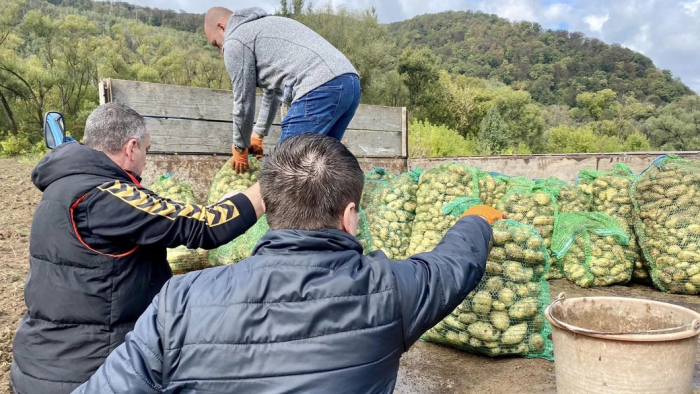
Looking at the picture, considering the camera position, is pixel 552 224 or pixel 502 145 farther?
pixel 502 145

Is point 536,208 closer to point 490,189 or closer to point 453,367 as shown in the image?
point 490,189

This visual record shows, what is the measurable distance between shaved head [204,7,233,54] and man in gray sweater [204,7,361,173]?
0.31ft

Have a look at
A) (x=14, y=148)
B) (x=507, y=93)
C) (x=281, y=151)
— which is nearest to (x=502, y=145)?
(x=507, y=93)

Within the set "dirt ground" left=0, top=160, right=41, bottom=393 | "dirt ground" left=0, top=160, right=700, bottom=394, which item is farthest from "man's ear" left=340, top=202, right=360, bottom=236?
"dirt ground" left=0, top=160, right=41, bottom=393

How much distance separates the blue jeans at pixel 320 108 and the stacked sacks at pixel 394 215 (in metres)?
1.40

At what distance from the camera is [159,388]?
1.04m

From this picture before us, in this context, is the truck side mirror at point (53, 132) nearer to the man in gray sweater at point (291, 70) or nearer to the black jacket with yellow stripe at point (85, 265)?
the black jacket with yellow stripe at point (85, 265)

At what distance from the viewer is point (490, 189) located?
4262 millimetres

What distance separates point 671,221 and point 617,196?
51 cm

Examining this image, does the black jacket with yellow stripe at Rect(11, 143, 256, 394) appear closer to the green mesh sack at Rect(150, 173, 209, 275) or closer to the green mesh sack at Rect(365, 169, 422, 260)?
the green mesh sack at Rect(150, 173, 209, 275)

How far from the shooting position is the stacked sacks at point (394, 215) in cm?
405

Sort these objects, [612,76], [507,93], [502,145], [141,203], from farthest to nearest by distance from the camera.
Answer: [612,76], [507,93], [502,145], [141,203]

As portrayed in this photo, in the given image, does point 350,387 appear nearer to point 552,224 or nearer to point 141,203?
point 141,203

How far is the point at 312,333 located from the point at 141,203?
96 cm
